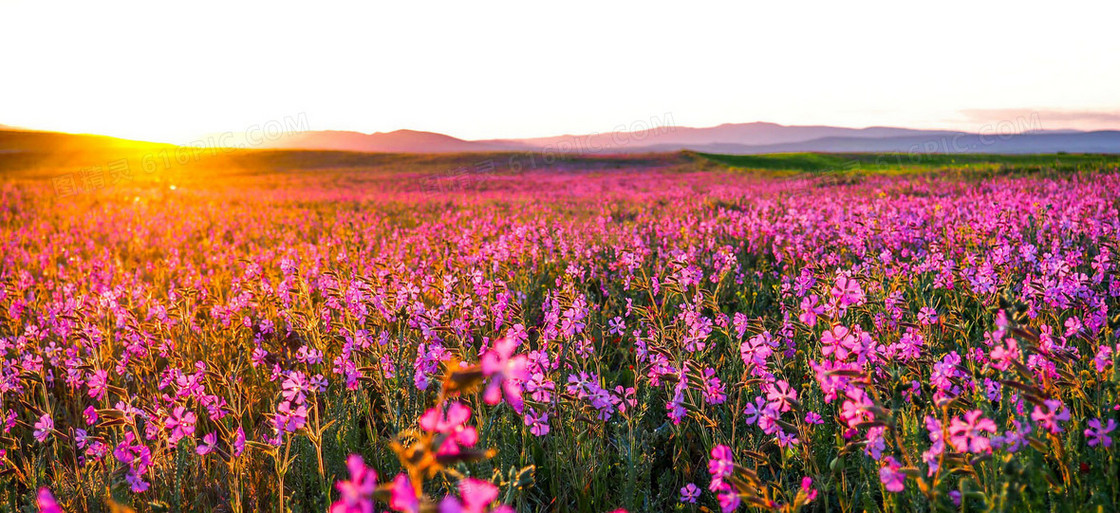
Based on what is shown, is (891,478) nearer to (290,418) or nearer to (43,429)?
(290,418)

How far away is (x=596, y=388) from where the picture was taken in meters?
2.47

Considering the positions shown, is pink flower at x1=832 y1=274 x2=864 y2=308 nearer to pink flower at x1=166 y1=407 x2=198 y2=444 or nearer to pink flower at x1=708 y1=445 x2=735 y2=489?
pink flower at x1=708 y1=445 x2=735 y2=489

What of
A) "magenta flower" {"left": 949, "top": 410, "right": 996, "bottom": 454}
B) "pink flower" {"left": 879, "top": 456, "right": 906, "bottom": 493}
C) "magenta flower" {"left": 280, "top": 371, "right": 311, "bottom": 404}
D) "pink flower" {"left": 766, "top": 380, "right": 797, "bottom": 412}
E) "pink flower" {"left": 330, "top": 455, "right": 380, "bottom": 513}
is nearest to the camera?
"pink flower" {"left": 330, "top": 455, "right": 380, "bottom": 513}

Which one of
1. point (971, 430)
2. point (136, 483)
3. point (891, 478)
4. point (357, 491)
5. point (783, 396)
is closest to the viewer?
point (357, 491)

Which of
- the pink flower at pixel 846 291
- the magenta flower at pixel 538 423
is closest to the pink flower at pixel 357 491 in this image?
the magenta flower at pixel 538 423

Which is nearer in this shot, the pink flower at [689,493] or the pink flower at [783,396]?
the pink flower at [783,396]

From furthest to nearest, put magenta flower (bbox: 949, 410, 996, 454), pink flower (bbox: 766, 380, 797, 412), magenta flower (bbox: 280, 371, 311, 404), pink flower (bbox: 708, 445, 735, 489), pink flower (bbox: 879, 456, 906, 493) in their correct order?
magenta flower (bbox: 280, 371, 311, 404) → pink flower (bbox: 766, 380, 797, 412) → pink flower (bbox: 708, 445, 735, 489) → pink flower (bbox: 879, 456, 906, 493) → magenta flower (bbox: 949, 410, 996, 454)

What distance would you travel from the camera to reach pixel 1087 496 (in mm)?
2211

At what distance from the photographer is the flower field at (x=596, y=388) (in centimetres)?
182

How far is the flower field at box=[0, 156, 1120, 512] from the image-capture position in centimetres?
182

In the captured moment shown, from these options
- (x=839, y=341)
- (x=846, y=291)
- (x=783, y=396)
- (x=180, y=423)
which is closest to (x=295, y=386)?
(x=180, y=423)

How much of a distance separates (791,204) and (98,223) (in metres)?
13.8

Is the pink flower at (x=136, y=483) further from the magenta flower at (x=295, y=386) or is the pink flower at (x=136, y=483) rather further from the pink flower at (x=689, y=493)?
the pink flower at (x=689, y=493)

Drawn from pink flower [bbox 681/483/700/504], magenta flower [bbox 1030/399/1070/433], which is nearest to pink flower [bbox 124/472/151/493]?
pink flower [bbox 681/483/700/504]
